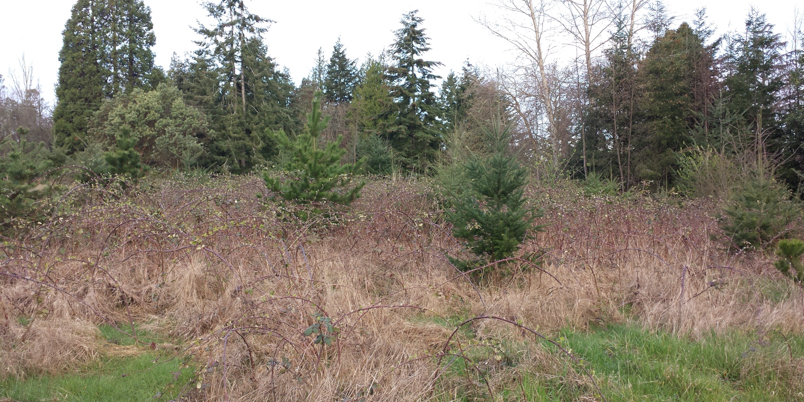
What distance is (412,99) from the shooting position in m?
26.4

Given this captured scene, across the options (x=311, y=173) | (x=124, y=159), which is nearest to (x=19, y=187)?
(x=124, y=159)

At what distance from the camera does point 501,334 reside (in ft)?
12.9

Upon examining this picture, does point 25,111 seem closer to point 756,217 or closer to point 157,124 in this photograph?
point 157,124

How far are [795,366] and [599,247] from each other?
10.5 ft

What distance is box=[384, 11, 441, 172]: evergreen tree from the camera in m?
26.0

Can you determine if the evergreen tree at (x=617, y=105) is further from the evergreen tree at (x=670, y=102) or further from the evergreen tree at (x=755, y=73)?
the evergreen tree at (x=755, y=73)

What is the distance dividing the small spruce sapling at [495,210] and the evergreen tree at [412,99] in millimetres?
20365

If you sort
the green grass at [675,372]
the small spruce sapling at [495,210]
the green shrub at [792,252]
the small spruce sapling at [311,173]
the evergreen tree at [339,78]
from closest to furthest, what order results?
the green grass at [675,372] < the green shrub at [792,252] < the small spruce sapling at [495,210] < the small spruce sapling at [311,173] < the evergreen tree at [339,78]

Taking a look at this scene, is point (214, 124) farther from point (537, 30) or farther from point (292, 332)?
point (292, 332)

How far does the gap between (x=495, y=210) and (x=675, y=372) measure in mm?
2525

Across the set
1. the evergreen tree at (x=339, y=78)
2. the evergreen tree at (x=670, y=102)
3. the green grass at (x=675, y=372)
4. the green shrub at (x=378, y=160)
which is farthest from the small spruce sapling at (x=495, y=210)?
the evergreen tree at (x=339, y=78)

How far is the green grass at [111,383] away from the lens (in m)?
3.13

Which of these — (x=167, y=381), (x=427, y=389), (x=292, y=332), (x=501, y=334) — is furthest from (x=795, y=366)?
(x=167, y=381)

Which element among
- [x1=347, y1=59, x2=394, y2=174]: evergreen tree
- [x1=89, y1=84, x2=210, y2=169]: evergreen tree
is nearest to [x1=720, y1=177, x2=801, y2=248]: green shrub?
[x1=347, y1=59, x2=394, y2=174]: evergreen tree
